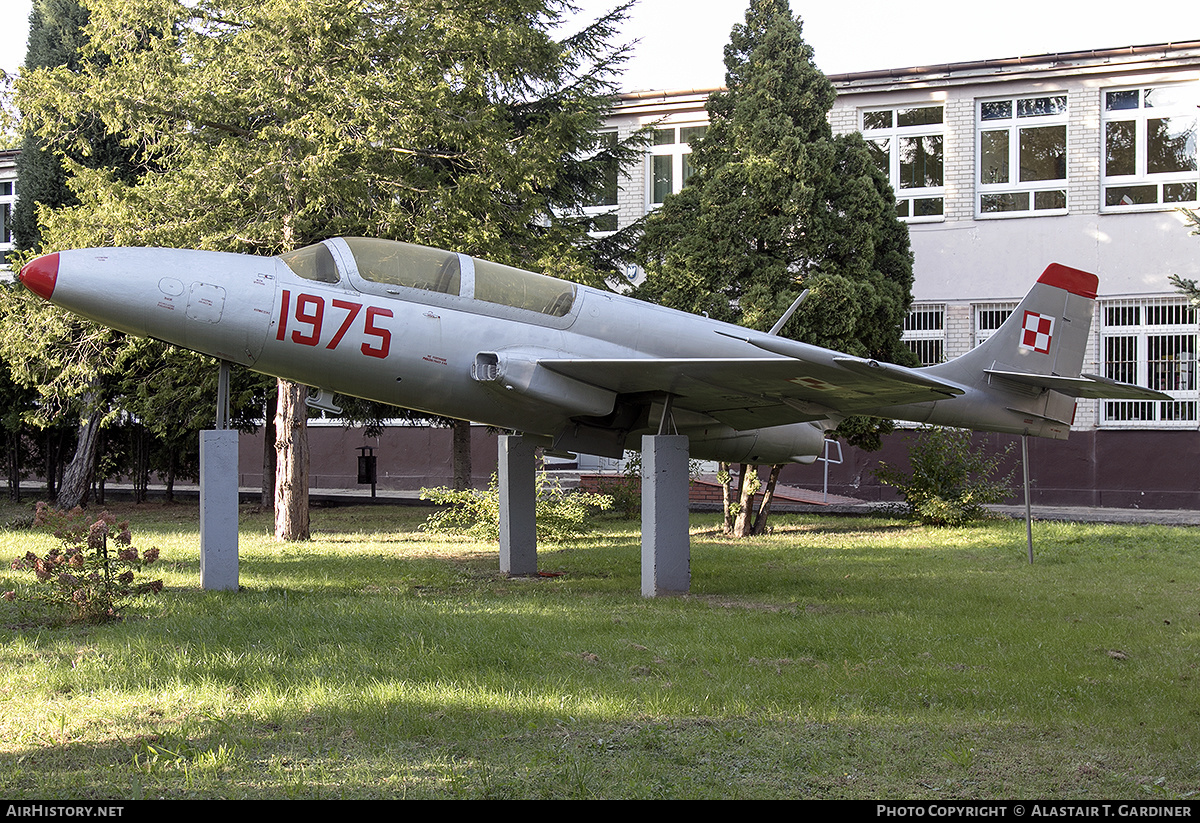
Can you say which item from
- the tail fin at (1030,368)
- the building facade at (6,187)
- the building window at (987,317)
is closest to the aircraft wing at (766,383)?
the tail fin at (1030,368)

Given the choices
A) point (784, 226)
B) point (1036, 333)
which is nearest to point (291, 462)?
point (784, 226)

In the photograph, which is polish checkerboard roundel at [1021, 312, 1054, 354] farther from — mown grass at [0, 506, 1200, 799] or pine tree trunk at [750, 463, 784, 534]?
pine tree trunk at [750, 463, 784, 534]

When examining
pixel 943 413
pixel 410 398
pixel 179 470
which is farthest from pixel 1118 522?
pixel 179 470

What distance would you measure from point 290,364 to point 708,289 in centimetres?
861

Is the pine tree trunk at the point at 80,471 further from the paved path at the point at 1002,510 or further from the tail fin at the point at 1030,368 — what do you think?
the tail fin at the point at 1030,368

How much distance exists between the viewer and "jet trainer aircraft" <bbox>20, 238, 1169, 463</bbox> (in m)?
8.21

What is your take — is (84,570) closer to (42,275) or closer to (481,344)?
(42,275)

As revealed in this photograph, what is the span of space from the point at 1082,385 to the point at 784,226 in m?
6.03

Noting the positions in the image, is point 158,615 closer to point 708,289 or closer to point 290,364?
point 290,364

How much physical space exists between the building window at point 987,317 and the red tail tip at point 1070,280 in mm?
10479

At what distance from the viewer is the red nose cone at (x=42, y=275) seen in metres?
7.84

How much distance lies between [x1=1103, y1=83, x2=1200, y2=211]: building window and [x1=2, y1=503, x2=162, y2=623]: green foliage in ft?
68.6

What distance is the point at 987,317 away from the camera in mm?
22156

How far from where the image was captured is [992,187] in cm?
2230
